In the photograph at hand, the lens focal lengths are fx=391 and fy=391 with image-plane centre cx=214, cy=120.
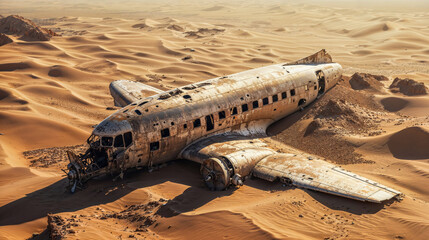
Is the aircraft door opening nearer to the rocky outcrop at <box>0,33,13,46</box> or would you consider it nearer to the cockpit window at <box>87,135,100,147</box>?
the cockpit window at <box>87,135,100,147</box>

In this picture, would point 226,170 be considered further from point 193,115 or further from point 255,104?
point 255,104

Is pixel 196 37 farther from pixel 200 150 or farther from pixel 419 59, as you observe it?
pixel 200 150

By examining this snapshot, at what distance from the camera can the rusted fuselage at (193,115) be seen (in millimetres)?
17625

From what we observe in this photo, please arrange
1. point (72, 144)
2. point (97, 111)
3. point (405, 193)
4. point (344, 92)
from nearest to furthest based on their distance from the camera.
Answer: point (405, 193)
point (72, 144)
point (344, 92)
point (97, 111)

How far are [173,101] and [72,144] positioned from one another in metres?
7.63

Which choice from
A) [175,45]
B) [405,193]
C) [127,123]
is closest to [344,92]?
[405,193]

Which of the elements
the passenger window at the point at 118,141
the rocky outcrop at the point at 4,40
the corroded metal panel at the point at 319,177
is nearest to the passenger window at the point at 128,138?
the passenger window at the point at 118,141

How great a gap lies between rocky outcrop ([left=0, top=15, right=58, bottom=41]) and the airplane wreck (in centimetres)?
3668

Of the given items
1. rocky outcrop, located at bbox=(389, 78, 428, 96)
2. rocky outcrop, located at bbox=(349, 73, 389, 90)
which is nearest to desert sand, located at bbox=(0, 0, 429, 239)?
rocky outcrop, located at bbox=(349, 73, 389, 90)

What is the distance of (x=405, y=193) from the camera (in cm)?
1605

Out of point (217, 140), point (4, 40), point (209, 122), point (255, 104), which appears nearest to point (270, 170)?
Result: point (217, 140)

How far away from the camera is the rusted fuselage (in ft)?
57.8

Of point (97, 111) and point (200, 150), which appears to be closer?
point (200, 150)

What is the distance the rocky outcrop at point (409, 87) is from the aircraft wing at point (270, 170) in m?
15.2
